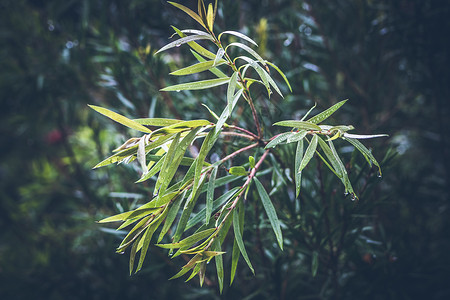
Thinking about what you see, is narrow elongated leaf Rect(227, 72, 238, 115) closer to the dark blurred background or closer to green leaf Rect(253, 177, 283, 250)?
green leaf Rect(253, 177, 283, 250)

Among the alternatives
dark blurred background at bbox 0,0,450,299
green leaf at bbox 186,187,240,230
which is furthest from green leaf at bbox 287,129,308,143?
dark blurred background at bbox 0,0,450,299

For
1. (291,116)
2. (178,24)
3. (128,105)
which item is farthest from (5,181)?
(291,116)

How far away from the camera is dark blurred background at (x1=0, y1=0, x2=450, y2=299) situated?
0.71 meters

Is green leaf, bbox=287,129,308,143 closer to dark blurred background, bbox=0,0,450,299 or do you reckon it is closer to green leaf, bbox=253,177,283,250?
green leaf, bbox=253,177,283,250

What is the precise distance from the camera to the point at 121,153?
1.09 feet

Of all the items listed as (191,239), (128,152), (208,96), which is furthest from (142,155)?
(208,96)

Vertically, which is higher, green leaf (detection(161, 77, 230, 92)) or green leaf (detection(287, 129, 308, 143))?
A: green leaf (detection(161, 77, 230, 92))

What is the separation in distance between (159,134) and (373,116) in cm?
80

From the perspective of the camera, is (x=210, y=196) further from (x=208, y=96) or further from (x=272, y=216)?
(x=208, y=96)

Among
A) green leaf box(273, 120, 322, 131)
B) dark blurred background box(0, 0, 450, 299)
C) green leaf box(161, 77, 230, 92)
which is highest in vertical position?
green leaf box(161, 77, 230, 92)

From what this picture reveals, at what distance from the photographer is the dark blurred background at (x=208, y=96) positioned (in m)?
0.71

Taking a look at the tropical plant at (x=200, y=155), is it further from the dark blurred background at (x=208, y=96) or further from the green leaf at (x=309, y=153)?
the dark blurred background at (x=208, y=96)

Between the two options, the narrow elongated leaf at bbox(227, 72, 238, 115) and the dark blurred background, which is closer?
the narrow elongated leaf at bbox(227, 72, 238, 115)

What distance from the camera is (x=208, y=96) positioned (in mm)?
658
